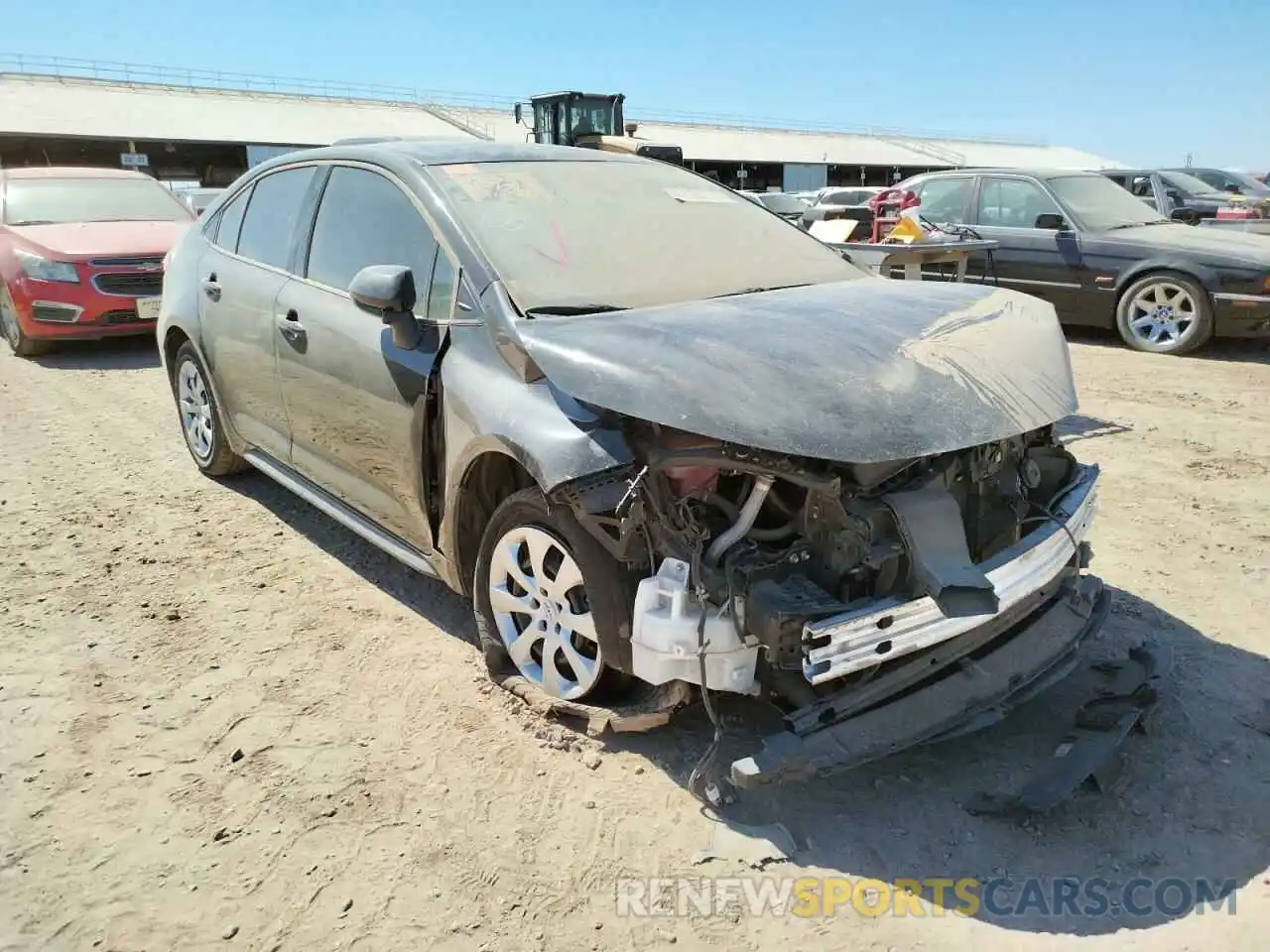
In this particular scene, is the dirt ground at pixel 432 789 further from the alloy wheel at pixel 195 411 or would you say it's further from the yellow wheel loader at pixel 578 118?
the yellow wheel loader at pixel 578 118

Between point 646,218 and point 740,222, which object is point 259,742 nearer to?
point 646,218

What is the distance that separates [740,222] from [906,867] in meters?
2.64

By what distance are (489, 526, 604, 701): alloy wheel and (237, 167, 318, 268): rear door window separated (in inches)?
75.3

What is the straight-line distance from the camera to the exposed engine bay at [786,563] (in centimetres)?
243

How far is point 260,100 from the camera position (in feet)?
139

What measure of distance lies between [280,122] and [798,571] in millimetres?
41157

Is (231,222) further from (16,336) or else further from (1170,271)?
(1170,271)

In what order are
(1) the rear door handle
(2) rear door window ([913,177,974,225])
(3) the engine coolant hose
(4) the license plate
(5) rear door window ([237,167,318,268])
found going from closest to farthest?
(3) the engine coolant hose → (1) the rear door handle → (5) rear door window ([237,167,318,268]) → (4) the license plate → (2) rear door window ([913,177,974,225])

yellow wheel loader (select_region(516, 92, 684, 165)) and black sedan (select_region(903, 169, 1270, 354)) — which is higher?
yellow wheel loader (select_region(516, 92, 684, 165))

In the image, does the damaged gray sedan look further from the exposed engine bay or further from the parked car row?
the parked car row

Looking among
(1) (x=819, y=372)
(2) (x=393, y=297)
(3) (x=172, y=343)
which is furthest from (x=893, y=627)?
(3) (x=172, y=343)

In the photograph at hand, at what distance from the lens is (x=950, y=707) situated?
2.64 m

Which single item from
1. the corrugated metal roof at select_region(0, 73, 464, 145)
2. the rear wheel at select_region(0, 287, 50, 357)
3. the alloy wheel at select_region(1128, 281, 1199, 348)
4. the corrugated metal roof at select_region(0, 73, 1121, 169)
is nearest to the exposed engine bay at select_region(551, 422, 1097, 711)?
the alloy wheel at select_region(1128, 281, 1199, 348)

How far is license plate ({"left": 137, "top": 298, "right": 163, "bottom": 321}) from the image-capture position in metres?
8.67
